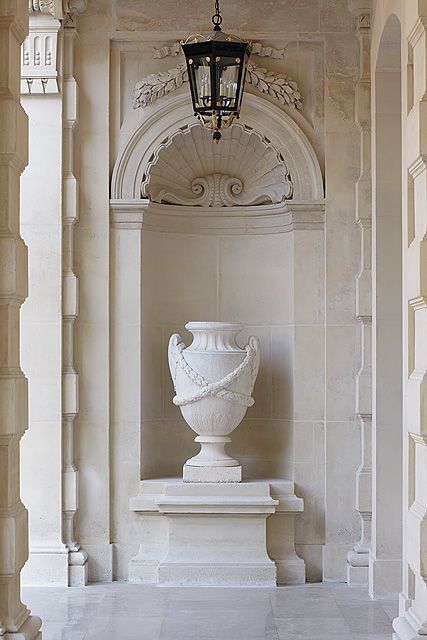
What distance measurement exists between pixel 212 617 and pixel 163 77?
11.8 feet

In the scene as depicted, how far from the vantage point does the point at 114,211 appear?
25.2 ft

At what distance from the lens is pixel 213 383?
7535 millimetres

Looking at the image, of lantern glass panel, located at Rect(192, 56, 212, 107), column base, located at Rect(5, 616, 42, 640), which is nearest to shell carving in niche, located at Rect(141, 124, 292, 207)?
lantern glass panel, located at Rect(192, 56, 212, 107)

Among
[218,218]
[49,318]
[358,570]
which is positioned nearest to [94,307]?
[49,318]

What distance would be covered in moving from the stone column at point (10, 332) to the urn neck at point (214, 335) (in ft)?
8.82

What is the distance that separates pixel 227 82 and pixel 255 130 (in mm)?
1581

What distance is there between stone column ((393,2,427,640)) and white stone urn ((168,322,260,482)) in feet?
7.77

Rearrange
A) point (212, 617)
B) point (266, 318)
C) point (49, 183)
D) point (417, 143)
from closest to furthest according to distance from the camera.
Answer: point (417, 143) → point (212, 617) → point (49, 183) → point (266, 318)

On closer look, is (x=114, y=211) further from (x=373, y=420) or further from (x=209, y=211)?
(x=373, y=420)

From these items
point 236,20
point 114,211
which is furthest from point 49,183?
point 236,20

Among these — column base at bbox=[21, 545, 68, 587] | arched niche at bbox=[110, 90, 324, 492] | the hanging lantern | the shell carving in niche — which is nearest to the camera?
the hanging lantern

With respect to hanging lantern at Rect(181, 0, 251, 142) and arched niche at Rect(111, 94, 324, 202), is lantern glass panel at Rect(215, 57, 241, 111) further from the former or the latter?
arched niche at Rect(111, 94, 324, 202)

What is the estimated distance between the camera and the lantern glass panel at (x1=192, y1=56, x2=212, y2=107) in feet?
20.2

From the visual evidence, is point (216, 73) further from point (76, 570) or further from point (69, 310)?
point (76, 570)
